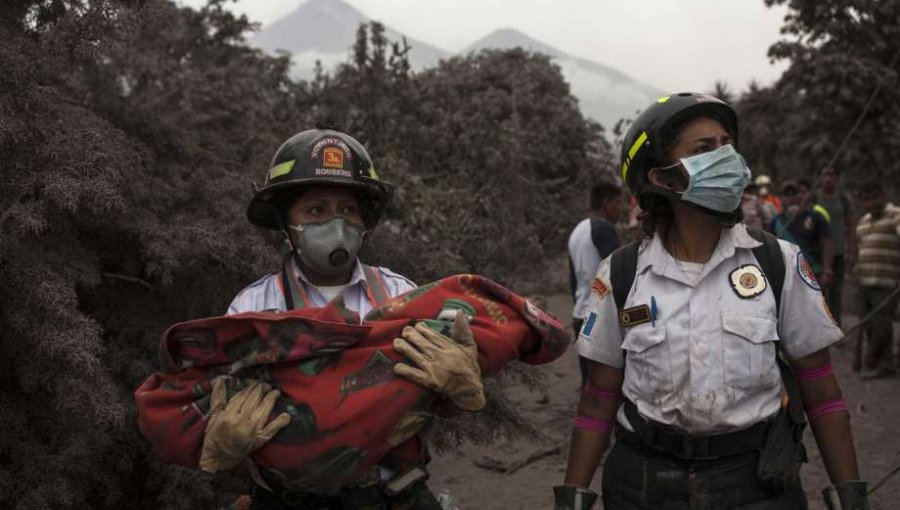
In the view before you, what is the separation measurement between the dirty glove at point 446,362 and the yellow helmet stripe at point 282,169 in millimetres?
657

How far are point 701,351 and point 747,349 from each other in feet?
0.41

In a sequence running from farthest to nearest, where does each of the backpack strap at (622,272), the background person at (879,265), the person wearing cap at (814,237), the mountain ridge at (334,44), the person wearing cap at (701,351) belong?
the mountain ridge at (334,44), the person wearing cap at (814,237), the background person at (879,265), the backpack strap at (622,272), the person wearing cap at (701,351)

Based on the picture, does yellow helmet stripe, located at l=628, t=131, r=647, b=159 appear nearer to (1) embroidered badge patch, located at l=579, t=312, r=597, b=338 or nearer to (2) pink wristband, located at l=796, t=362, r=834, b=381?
(1) embroidered badge patch, located at l=579, t=312, r=597, b=338

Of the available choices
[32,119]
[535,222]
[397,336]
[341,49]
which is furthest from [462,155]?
[397,336]

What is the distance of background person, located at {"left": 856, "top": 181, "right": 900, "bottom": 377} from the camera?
26.2ft

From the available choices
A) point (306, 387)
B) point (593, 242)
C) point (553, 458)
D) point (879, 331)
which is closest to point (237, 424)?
point (306, 387)

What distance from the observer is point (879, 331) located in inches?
330

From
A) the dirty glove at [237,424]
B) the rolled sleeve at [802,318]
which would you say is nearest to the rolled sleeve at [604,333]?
the rolled sleeve at [802,318]

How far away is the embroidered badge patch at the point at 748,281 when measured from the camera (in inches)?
89.7

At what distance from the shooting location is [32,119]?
3125 mm

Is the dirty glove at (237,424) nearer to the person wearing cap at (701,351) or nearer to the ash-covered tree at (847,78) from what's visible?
the person wearing cap at (701,351)

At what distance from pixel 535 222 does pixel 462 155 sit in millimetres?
1719

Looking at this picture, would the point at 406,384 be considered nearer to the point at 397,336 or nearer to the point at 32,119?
the point at 397,336

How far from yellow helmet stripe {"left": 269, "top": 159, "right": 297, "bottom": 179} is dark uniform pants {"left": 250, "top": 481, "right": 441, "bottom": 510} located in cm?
90
